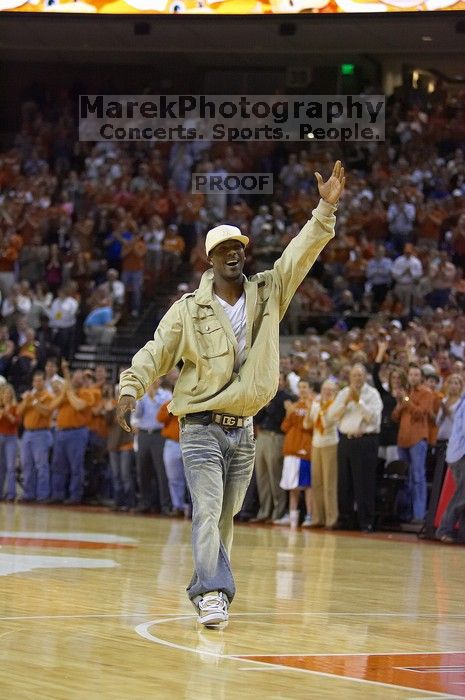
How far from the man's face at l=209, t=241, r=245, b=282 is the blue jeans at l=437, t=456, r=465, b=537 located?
801 centimetres

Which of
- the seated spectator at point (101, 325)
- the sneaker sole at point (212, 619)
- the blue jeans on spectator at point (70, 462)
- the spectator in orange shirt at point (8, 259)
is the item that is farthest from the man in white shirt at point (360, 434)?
the spectator in orange shirt at point (8, 259)

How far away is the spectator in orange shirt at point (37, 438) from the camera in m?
20.6

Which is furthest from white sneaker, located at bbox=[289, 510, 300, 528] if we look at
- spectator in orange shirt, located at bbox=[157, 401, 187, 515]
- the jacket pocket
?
the jacket pocket

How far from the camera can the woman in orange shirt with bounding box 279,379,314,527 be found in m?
17.4

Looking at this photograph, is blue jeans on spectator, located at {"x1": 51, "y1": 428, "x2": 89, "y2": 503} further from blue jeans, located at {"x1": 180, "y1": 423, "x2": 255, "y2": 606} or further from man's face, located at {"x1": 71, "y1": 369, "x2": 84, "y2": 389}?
blue jeans, located at {"x1": 180, "y1": 423, "x2": 255, "y2": 606}

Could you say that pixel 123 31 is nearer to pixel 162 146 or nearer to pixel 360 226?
pixel 162 146

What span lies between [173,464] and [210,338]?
11055mm

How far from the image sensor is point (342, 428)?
54.5 feet

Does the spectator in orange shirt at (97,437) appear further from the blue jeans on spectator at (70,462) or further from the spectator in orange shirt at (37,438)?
the spectator in orange shirt at (37,438)

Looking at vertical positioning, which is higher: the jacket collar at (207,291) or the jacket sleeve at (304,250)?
the jacket sleeve at (304,250)

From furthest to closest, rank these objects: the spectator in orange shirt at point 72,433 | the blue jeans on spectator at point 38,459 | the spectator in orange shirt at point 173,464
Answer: the blue jeans on spectator at point 38,459
the spectator in orange shirt at point 72,433
the spectator in orange shirt at point 173,464

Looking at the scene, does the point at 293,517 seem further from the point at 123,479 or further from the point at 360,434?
the point at 123,479

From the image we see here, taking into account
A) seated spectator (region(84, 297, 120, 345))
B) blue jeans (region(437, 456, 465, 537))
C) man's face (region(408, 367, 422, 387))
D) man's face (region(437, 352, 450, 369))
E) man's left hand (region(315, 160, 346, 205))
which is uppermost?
seated spectator (region(84, 297, 120, 345))

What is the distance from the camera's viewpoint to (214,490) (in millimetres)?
7617
